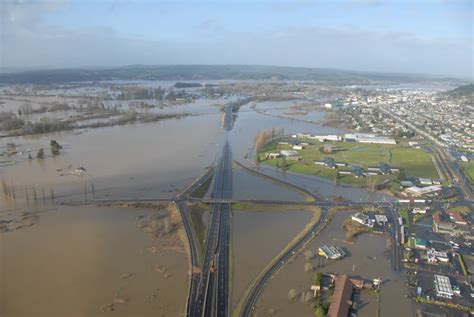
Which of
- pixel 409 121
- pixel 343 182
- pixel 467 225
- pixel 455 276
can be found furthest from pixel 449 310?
pixel 409 121

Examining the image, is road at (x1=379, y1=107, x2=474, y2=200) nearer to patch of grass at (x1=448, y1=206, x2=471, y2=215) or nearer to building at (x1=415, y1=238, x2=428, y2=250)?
patch of grass at (x1=448, y1=206, x2=471, y2=215)

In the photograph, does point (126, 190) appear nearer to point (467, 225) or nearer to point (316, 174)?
point (316, 174)

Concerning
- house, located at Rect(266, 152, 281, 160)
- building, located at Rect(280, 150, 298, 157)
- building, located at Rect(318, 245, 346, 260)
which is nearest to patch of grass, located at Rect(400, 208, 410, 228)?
building, located at Rect(318, 245, 346, 260)

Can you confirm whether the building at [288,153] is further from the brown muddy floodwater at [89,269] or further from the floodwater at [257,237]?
the brown muddy floodwater at [89,269]

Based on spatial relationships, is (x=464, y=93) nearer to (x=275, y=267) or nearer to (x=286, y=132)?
(x=286, y=132)

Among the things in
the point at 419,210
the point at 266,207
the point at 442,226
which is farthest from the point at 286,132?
the point at 442,226

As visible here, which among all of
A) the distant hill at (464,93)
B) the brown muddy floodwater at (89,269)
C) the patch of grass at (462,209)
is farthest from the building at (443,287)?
the distant hill at (464,93)
